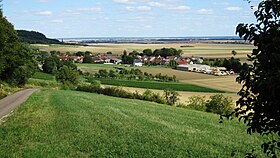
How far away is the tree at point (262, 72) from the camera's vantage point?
14.1 ft

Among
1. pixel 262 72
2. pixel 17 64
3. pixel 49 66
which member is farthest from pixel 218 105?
pixel 49 66

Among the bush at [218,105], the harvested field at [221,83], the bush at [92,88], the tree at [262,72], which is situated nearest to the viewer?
the tree at [262,72]

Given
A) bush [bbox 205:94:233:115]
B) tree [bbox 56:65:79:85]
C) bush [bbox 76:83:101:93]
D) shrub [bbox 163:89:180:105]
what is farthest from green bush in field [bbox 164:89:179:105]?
tree [bbox 56:65:79:85]

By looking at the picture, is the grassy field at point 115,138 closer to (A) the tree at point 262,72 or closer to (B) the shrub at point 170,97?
(A) the tree at point 262,72

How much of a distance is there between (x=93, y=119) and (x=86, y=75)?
8046cm

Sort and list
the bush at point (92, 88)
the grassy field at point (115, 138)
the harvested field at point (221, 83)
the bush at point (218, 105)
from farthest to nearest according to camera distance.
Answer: the harvested field at point (221, 83), the bush at point (92, 88), the bush at point (218, 105), the grassy field at point (115, 138)

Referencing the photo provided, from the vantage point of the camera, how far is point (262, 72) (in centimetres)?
432

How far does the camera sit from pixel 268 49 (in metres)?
4.53

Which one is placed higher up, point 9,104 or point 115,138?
point 115,138

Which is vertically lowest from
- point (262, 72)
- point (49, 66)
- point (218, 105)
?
point (49, 66)

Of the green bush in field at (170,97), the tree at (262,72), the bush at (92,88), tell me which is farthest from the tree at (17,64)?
the tree at (262,72)

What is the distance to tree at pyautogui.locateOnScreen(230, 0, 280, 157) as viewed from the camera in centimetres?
431

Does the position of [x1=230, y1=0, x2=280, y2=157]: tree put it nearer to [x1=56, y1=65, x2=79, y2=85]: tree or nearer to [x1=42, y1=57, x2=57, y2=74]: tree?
[x1=56, y1=65, x2=79, y2=85]: tree

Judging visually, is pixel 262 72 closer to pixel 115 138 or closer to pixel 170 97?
pixel 115 138
